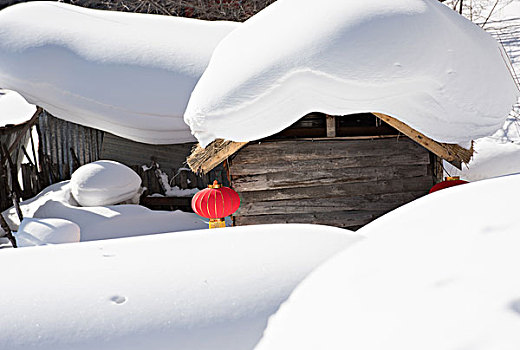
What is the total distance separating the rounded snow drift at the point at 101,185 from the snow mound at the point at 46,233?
0.86 meters

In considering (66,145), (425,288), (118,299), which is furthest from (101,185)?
(425,288)

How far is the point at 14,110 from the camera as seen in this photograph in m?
8.07

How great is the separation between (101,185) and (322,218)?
3.40 m

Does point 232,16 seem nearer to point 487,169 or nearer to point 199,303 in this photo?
point 487,169

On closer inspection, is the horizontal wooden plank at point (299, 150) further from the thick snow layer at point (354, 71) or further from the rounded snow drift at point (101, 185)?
the rounded snow drift at point (101, 185)

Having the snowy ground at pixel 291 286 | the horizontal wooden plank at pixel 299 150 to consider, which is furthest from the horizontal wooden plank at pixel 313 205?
the snowy ground at pixel 291 286

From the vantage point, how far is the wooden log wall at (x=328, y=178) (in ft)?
14.9

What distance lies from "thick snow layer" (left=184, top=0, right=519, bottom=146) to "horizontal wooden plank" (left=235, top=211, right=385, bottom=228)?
1.48 metres

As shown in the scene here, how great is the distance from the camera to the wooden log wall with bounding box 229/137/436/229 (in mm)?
4531

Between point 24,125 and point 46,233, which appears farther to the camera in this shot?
point 24,125

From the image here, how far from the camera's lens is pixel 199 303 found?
0.94m

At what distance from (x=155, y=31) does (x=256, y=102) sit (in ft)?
16.8

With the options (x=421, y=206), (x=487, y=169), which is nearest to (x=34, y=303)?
(x=421, y=206)

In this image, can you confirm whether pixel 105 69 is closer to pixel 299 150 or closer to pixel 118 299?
pixel 299 150
